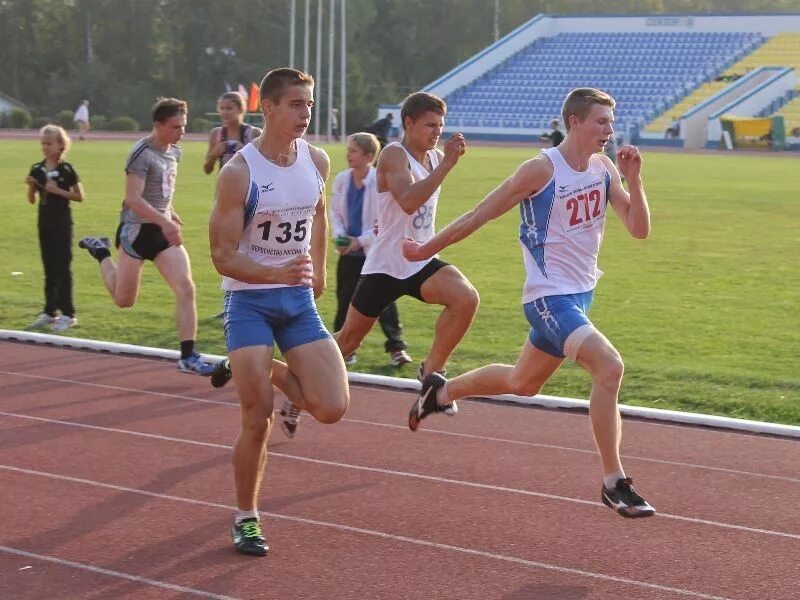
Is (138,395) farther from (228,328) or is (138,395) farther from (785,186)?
(785,186)

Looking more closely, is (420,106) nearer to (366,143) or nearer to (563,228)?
(563,228)

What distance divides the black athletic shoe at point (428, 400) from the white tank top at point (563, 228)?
1.19 meters

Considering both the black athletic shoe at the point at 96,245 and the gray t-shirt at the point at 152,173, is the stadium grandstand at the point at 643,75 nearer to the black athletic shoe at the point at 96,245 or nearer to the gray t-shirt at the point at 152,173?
the black athletic shoe at the point at 96,245

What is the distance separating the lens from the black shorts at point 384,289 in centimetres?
838

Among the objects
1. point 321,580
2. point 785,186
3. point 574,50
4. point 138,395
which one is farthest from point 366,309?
point 574,50

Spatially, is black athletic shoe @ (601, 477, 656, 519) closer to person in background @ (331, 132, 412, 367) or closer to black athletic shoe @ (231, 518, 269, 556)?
black athletic shoe @ (231, 518, 269, 556)

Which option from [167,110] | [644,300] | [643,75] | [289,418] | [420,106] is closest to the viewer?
[289,418]

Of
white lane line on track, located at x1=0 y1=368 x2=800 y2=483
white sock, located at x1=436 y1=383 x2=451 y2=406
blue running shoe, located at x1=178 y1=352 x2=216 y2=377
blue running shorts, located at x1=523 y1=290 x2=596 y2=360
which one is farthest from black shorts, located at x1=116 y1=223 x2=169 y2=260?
blue running shorts, located at x1=523 y1=290 x2=596 y2=360

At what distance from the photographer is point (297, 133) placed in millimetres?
5824

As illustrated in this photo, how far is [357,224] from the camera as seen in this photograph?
35.9ft

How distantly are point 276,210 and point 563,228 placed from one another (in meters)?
1.46

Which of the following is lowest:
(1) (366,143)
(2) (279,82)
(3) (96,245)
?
(3) (96,245)

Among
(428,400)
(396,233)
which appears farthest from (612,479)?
(396,233)

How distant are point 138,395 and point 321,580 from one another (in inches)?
167
